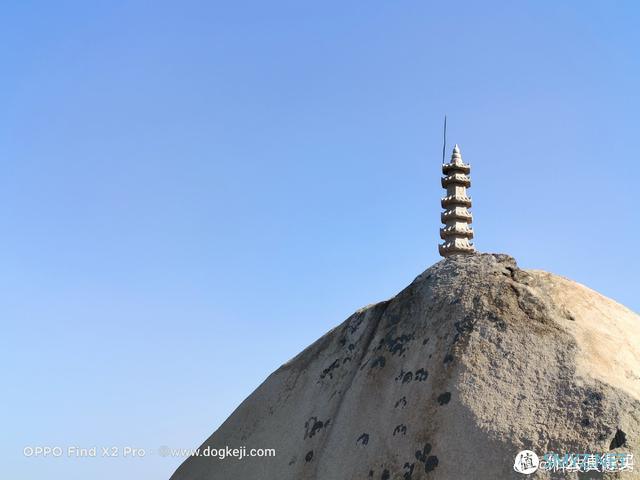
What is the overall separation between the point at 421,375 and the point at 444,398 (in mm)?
398

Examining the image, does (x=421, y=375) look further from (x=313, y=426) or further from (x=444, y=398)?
(x=313, y=426)

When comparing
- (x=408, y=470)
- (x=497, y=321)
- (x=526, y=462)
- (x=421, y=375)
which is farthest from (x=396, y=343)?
(x=526, y=462)

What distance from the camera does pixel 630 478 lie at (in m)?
4.83

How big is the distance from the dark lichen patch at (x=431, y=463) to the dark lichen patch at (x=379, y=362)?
125 cm

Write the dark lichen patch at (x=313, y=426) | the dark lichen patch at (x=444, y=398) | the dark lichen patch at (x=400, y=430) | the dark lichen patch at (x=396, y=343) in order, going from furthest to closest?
the dark lichen patch at (x=313, y=426)
the dark lichen patch at (x=396, y=343)
the dark lichen patch at (x=400, y=430)
the dark lichen patch at (x=444, y=398)

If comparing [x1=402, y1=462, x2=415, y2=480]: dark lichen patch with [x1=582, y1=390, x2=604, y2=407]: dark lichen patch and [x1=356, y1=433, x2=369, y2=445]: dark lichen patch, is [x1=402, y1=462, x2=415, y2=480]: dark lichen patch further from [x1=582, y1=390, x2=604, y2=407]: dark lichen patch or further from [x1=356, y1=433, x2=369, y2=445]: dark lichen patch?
[x1=582, y1=390, x2=604, y2=407]: dark lichen patch

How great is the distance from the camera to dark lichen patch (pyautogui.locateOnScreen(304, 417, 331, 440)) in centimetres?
692

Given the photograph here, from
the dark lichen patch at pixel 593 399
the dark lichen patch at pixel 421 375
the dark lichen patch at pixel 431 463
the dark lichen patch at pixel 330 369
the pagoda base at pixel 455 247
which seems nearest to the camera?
the dark lichen patch at pixel 593 399

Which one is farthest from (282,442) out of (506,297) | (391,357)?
(506,297)

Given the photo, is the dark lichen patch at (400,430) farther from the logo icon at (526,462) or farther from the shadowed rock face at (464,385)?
the logo icon at (526,462)

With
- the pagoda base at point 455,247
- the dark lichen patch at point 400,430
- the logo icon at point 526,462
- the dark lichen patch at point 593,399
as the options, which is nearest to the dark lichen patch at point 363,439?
the dark lichen patch at point 400,430

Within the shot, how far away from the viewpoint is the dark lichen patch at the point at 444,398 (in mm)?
5820

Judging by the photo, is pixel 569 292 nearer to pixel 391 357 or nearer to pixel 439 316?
pixel 439 316

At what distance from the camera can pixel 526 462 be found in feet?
16.8
